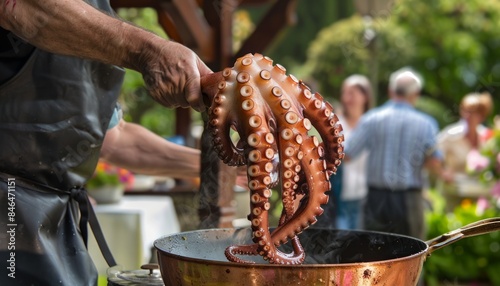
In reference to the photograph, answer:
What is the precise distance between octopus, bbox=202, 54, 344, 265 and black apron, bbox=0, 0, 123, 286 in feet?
2.08

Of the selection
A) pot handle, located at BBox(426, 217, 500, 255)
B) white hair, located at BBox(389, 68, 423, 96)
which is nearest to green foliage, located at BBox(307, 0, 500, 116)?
white hair, located at BBox(389, 68, 423, 96)

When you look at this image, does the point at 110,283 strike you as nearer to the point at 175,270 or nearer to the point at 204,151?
the point at 175,270

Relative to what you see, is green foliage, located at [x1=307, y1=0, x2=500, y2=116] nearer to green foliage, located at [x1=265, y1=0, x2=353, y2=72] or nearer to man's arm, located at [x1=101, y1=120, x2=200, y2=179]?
green foliage, located at [x1=265, y1=0, x2=353, y2=72]

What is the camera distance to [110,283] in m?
1.69

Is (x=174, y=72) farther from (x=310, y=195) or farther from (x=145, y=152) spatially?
(x=145, y=152)

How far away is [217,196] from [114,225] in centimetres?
204

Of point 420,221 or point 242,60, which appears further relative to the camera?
point 420,221

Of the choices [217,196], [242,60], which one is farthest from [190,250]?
[217,196]

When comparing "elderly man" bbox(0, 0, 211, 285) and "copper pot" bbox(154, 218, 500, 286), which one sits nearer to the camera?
"copper pot" bbox(154, 218, 500, 286)

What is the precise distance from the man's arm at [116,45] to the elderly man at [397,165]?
4976mm

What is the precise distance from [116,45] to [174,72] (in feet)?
0.40

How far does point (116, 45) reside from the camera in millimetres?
1446

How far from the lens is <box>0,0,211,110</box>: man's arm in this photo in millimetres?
1418

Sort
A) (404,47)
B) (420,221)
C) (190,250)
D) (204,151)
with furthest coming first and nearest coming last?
(404,47) < (420,221) < (204,151) < (190,250)
